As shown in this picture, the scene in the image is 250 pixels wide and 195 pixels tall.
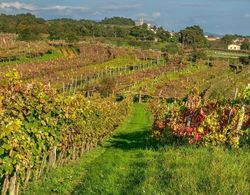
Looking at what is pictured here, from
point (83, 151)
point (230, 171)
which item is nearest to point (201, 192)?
point (230, 171)

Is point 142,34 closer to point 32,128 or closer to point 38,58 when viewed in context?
point 38,58

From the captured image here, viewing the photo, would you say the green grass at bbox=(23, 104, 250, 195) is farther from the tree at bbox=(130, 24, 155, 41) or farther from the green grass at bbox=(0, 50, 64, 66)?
the tree at bbox=(130, 24, 155, 41)

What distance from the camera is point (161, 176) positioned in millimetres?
11234

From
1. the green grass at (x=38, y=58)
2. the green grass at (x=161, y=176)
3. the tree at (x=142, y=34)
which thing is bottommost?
the green grass at (x=38, y=58)

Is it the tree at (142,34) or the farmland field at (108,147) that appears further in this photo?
the tree at (142,34)

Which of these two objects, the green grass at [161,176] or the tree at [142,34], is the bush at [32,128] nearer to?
the green grass at [161,176]

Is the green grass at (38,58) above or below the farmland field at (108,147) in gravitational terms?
below

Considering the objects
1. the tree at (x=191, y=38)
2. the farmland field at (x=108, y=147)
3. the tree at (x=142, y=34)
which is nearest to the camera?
the farmland field at (x=108, y=147)

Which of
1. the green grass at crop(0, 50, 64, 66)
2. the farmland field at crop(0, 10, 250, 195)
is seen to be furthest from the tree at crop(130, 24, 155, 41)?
the farmland field at crop(0, 10, 250, 195)

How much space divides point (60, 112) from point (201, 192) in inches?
259

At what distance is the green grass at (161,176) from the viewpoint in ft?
32.3

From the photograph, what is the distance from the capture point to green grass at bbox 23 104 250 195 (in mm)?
9859

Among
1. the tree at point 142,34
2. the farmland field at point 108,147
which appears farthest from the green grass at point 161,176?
the tree at point 142,34

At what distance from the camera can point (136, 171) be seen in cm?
1342
